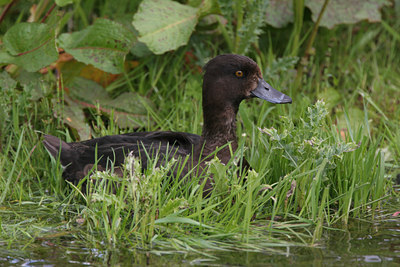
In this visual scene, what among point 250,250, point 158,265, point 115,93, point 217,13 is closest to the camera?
point 158,265

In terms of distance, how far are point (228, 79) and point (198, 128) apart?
3.77 ft

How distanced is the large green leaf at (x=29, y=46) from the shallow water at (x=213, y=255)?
2060mm

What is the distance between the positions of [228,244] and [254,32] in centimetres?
281

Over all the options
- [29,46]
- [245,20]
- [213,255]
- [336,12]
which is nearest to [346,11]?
[336,12]

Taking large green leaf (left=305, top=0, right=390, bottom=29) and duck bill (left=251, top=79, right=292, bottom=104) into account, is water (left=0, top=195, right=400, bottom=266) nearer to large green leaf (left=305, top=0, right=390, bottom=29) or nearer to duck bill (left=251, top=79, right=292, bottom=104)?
duck bill (left=251, top=79, right=292, bottom=104)

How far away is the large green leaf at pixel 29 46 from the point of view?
525 cm

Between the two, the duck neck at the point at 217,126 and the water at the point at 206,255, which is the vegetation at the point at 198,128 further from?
the duck neck at the point at 217,126

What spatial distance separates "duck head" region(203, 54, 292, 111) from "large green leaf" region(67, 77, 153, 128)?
4.24 feet

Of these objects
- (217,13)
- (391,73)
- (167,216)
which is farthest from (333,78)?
(167,216)

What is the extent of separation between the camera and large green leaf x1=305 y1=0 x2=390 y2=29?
20.9 feet

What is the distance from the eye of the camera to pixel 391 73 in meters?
6.87

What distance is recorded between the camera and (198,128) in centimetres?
556

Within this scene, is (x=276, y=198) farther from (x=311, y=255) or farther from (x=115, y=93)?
(x=115, y=93)

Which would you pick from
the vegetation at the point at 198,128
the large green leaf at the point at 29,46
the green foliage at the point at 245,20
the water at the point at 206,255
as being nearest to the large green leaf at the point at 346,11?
the vegetation at the point at 198,128
